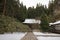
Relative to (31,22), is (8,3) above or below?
above

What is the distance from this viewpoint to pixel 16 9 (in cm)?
916

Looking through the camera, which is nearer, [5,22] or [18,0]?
[5,22]

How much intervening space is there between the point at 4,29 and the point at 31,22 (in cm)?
134

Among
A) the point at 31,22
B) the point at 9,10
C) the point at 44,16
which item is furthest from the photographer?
the point at 9,10

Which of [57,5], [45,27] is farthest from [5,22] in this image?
[57,5]

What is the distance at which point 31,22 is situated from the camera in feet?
28.4

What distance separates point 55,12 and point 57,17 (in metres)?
0.26

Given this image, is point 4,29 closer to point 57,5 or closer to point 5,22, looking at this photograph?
point 5,22

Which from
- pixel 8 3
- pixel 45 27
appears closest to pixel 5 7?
pixel 8 3

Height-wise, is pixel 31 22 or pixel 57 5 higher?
pixel 57 5

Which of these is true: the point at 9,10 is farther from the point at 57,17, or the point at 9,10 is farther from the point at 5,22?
the point at 57,17

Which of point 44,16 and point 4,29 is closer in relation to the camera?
point 44,16

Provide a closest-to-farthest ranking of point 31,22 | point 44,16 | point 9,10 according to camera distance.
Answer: point 44,16 → point 31,22 → point 9,10

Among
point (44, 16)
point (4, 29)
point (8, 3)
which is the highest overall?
point (8, 3)
